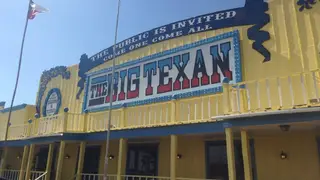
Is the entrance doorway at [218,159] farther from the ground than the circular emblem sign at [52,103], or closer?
closer

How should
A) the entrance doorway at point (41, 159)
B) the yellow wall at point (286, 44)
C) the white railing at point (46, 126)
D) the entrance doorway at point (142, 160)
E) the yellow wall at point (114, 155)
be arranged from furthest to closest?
the entrance doorway at point (41, 159), the white railing at point (46, 126), the yellow wall at point (114, 155), the entrance doorway at point (142, 160), the yellow wall at point (286, 44)

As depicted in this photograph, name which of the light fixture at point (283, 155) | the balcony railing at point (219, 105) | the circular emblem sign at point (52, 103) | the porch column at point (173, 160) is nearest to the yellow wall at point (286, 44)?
the balcony railing at point (219, 105)

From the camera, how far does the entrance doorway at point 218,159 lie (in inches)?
380

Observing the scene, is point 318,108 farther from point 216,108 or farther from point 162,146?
point 162,146

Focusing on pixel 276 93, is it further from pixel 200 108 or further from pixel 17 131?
pixel 17 131

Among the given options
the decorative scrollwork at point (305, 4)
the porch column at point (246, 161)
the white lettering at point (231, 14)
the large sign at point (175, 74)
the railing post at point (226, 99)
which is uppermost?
the white lettering at point (231, 14)

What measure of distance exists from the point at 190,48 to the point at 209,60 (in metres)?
1.06

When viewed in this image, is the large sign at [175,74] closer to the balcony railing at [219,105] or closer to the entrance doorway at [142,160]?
the balcony railing at [219,105]

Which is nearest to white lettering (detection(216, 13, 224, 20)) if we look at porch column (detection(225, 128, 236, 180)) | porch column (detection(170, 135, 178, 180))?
porch column (detection(170, 135, 178, 180))

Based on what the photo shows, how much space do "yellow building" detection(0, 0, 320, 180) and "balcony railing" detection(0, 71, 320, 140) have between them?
38 millimetres

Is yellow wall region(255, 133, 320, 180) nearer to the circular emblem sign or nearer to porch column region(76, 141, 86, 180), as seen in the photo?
porch column region(76, 141, 86, 180)

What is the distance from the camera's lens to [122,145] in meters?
10.9

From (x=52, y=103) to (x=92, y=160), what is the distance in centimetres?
561

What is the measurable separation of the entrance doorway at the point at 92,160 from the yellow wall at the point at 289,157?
310 inches
